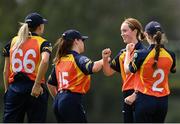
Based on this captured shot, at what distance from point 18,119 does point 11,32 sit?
72.9ft

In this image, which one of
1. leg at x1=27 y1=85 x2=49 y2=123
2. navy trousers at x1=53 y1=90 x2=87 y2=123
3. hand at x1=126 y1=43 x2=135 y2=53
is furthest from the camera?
leg at x1=27 y1=85 x2=49 y2=123

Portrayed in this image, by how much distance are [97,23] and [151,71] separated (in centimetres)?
2556

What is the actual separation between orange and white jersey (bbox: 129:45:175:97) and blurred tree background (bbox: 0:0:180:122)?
71.6 feet

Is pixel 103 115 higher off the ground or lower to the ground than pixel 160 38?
lower

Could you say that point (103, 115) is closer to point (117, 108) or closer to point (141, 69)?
point (117, 108)

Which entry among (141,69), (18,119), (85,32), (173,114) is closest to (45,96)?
(18,119)

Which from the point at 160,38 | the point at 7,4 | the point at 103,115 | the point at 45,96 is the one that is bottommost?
the point at 103,115

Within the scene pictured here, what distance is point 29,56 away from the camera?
8875 mm

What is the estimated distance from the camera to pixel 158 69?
8.18m

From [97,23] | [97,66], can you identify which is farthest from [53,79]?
[97,23]

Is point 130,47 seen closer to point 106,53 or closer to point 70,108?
point 106,53

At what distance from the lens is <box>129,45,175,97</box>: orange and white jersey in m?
8.16

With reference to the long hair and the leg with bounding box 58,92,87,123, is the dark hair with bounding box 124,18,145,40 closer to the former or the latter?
the leg with bounding box 58,92,87,123

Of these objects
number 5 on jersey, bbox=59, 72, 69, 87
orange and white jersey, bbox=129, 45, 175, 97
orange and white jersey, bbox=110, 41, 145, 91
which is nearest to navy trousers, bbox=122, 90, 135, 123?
orange and white jersey, bbox=110, 41, 145, 91
